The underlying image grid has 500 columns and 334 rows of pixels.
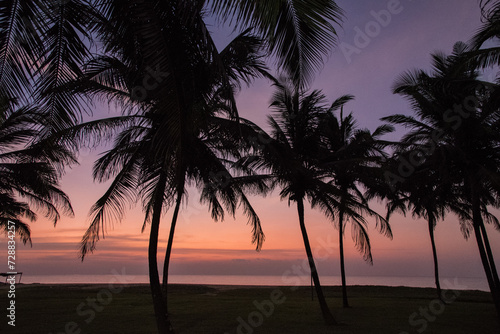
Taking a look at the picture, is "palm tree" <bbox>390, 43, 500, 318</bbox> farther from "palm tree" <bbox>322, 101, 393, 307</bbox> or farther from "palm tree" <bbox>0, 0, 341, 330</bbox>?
"palm tree" <bbox>0, 0, 341, 330</bbox>

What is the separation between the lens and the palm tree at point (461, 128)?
11703 millimetres

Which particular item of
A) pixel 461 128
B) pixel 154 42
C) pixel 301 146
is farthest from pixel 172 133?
pixel 461 128

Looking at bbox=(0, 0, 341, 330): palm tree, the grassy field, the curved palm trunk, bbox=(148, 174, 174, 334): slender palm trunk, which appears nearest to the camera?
bbox=(0, 0, 341, 330): palm tree

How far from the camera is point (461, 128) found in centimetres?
1234

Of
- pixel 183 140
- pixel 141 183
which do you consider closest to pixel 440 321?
pixel 141 183

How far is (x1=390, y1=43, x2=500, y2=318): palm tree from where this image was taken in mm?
11703

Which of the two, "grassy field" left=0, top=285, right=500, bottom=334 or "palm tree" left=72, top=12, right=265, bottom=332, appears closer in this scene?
"palm tree" left=72, top=12, right=265, bottom=332

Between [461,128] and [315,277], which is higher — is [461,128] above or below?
above

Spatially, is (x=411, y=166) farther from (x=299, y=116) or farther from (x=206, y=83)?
(x=206, y=83)

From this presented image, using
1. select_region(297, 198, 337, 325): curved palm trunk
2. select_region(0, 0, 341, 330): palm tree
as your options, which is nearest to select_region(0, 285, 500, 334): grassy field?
select_region(297, 198, 337, 325): curved palm trunk

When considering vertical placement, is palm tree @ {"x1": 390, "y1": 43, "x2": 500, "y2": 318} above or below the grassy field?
above

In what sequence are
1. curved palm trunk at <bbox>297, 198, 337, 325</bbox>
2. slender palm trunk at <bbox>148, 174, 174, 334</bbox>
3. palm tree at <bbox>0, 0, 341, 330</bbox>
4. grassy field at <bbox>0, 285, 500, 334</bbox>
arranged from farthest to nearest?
curved palm trunk at <bbox>297, 198, 337, 325</bbox> < grassy field at <bbox>0, 285, 500, 334</bbox> < slender palm trunk at <bbox>148, 174, 174, 334</bbox> < palm tree at <bbox>0, 0, 341, 330</bbox>

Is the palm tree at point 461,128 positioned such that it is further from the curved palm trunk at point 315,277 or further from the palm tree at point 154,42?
the palm tree at point 154,42

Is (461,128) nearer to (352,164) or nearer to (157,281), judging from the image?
(352,164)
